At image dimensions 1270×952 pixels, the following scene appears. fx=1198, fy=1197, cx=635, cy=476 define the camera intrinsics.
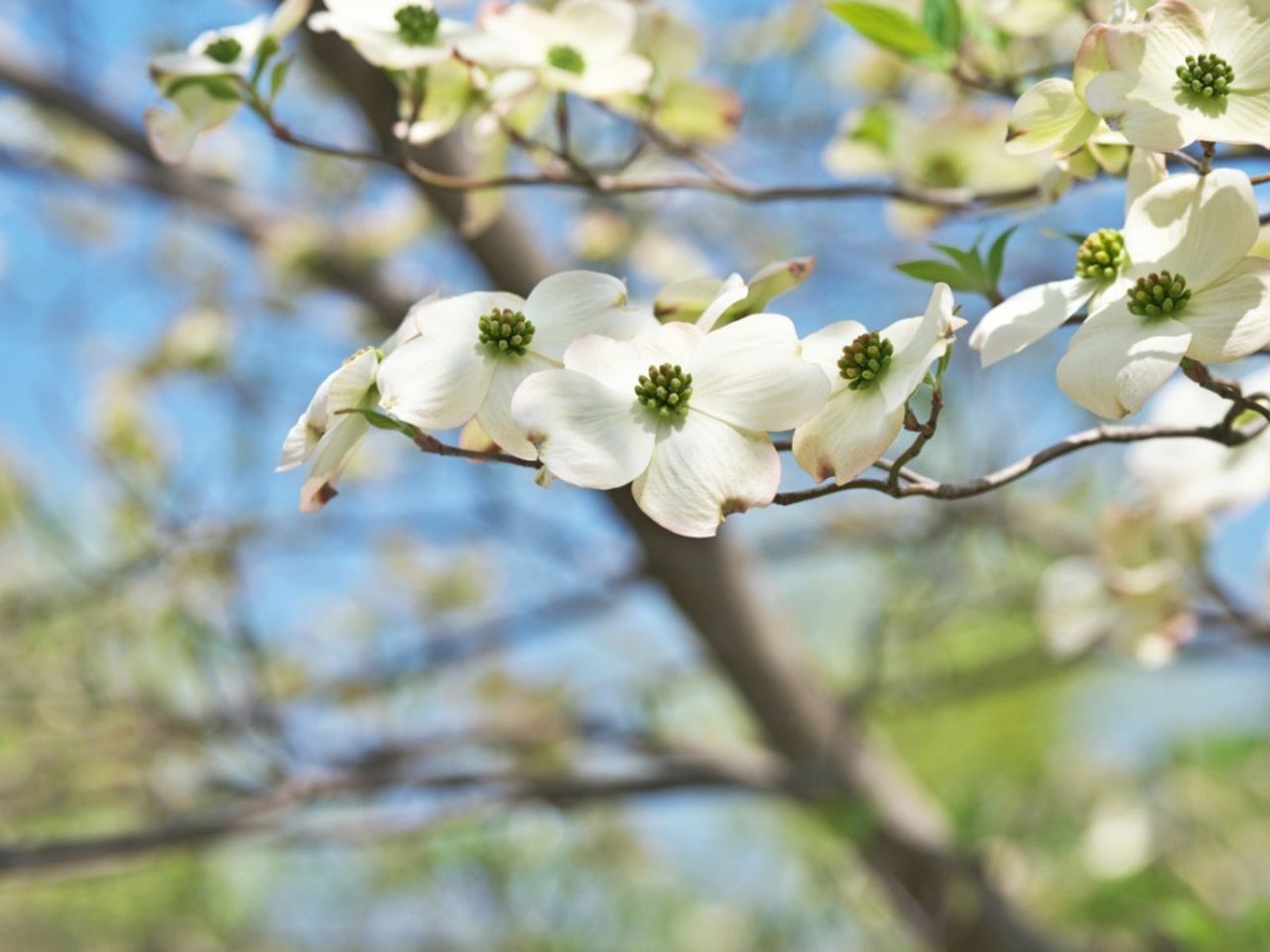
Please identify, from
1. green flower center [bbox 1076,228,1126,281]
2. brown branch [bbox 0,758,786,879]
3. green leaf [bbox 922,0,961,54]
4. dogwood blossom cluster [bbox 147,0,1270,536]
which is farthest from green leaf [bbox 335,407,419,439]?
brown branch [bbox 0,758,786,879]

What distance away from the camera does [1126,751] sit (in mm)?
3117

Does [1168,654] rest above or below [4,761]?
above

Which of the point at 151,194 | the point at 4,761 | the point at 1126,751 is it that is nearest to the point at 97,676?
the point at 4,761

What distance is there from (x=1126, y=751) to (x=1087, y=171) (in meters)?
2.99

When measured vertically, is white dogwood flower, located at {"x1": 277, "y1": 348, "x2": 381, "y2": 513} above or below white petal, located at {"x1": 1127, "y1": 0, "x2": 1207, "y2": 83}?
below

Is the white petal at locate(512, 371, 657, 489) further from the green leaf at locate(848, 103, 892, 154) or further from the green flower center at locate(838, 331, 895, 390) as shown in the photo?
the green leaf at locate(848, 103, 892, 154)

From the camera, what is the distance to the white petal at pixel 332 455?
381 mm

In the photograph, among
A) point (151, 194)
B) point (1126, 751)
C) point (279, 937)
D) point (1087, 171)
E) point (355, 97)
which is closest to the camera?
point (1087, 171)

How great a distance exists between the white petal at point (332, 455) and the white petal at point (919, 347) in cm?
17

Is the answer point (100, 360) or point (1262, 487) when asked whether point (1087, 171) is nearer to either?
point (1262, 487)

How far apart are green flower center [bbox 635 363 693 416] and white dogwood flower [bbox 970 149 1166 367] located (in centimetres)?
9

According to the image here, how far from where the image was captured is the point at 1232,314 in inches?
13.9

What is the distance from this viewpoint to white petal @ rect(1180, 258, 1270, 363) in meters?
0.35

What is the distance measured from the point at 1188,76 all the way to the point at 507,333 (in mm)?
227
